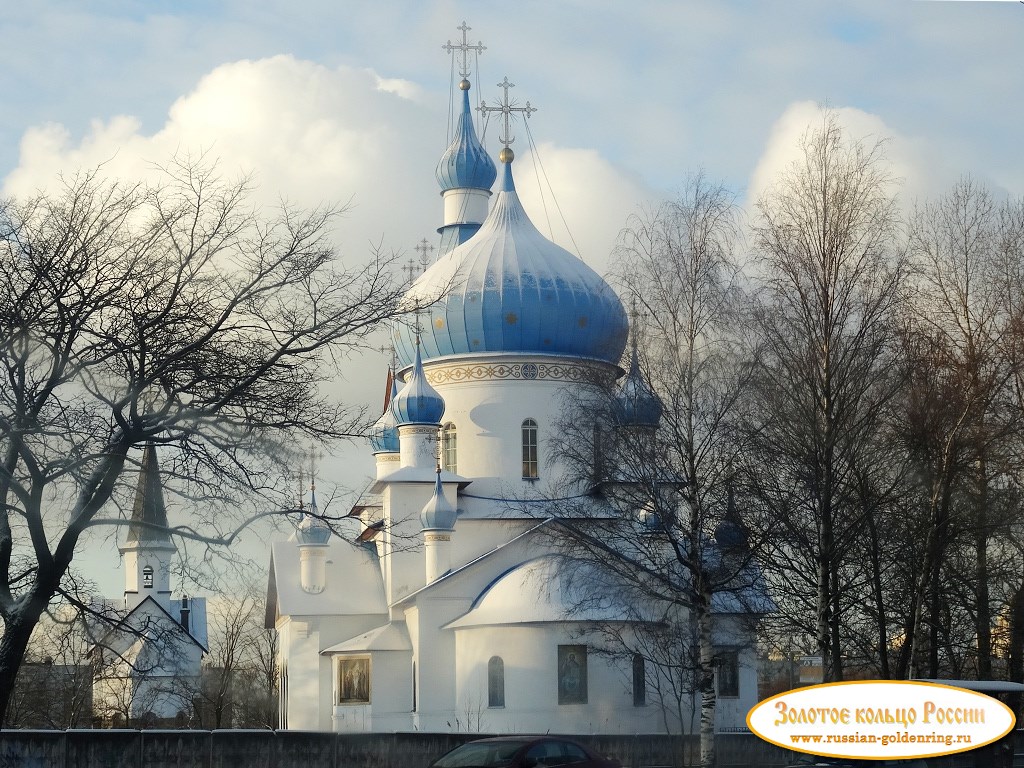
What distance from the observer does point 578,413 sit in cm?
2409

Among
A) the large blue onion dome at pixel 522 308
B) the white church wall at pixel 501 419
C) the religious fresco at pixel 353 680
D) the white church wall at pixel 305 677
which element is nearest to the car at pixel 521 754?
the religious fresco at pixel 353 680

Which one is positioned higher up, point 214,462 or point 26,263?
point 26,263

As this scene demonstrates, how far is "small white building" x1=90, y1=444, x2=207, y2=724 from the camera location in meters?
12.9

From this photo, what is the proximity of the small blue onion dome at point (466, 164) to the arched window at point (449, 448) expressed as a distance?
393 inches

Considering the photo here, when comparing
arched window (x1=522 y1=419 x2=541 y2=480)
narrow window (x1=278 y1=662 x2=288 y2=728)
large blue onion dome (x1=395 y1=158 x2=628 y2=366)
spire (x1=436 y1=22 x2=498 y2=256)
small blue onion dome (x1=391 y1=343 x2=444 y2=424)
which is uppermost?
spire (x1=436 y1=22 x2=498 y2=256)

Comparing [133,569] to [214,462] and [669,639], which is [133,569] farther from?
[214,462]

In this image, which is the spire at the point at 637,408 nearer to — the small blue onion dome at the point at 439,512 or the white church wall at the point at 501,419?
the small blue onion dome at the point at 439,512

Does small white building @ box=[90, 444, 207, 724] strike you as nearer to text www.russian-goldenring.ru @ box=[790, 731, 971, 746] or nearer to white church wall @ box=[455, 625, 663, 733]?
white church wall @ box=[455, 625, 663, 733]

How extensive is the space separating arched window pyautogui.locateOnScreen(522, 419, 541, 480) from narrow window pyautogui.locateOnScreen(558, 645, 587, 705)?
529cm

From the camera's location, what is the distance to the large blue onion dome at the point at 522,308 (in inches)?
1299

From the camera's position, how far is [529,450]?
109 feet

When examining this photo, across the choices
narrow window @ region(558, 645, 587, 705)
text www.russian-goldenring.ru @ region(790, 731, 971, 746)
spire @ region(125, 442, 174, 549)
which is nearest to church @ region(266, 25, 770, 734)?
narrow window @ region(558, 645, 587, 705)

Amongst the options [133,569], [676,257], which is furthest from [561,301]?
[133,569]

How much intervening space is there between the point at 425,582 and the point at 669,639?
8874mm
